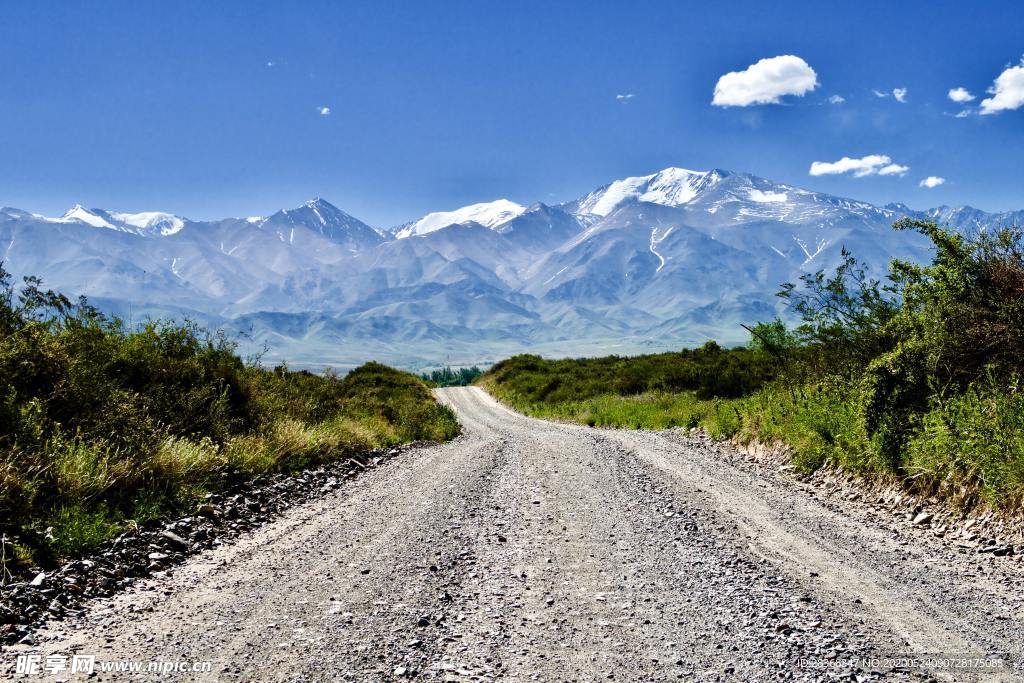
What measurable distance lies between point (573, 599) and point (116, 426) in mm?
7818

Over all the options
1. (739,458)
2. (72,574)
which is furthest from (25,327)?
(739,458)

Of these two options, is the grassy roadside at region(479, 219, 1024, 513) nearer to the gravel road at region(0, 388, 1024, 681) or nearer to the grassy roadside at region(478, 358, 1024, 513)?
the grassy roadside at region(478, 358, 1024, 513)

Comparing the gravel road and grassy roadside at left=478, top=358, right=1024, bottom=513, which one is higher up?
grassy roadside at left=478, top=358, right=1024, bottom=513

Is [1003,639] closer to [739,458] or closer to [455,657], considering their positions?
[455,657]

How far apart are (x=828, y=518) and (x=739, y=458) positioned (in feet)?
18.2

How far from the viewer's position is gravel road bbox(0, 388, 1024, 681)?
4.15m

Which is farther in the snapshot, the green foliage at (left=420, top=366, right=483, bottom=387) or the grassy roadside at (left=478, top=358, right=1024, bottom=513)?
the green foliage at (left=420, top=366, right=483, bottom=387)

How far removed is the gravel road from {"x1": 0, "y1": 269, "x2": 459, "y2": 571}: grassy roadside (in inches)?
58.2

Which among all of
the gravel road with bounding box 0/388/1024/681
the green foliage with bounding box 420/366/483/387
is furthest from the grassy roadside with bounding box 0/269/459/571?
the green foliage with bounding box 420/366/483/387

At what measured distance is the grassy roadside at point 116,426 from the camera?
6.78 metres

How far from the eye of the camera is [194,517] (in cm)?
802

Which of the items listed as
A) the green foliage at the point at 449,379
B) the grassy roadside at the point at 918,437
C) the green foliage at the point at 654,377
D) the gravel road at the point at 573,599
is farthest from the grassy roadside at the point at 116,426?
the green foliage at the point at 449,379

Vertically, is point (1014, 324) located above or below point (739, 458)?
above

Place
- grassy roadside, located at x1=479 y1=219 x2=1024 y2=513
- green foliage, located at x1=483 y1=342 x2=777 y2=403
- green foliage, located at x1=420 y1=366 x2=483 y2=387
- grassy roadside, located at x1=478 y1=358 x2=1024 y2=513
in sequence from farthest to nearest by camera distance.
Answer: green foliage, located at x1=420 y1=366 x2=483 y2=387 < green foliage, located at x1=483 y1=342 x2=777 y2=403 < grassy roadside, located at x1=479 y1=219 x2=1024 y2=513 < grassy roadside, located at x1=478 y1=358 x2=1024 y2=513
